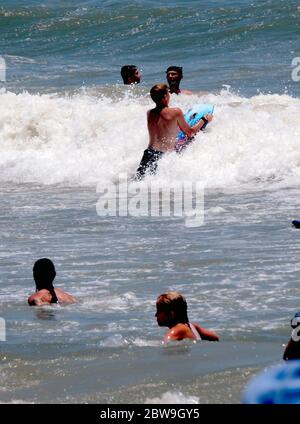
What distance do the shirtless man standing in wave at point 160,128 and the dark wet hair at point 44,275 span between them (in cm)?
470

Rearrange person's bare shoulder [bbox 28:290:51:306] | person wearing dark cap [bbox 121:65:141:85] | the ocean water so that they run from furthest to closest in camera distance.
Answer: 1. person wearing dark cap [bbox 121:65:141:85]
2. person's bare shoulder [bbox 28:290:51:306]
3. the ocean water

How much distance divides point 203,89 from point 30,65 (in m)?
5.87

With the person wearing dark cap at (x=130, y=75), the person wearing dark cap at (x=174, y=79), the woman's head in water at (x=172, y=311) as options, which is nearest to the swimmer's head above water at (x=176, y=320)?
the woman's head in water at (x=172, y=311)

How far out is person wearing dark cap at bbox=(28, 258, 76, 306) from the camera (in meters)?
7.86

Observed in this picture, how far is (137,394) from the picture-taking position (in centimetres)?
573

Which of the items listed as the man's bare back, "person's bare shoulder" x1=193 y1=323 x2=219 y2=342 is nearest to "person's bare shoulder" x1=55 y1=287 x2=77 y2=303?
"person's bare shoulder" x1=193 y1=323 x2=219 y2=342

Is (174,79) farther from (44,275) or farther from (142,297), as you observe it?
(142,297)

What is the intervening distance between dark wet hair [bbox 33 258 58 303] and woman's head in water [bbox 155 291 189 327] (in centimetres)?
133

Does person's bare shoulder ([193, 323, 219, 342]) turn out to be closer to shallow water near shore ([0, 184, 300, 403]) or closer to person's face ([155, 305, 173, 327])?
shallow water near shore ([0, 184, 300, 403])

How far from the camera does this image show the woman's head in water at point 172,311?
22.4ft

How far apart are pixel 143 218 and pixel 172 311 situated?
4286 mm

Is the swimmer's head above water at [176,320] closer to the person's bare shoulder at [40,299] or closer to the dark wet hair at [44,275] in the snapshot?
the person's bare shoulder at [40,299]

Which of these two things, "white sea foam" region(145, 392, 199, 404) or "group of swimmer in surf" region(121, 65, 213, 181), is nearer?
"white sea foam" region(145, 392, 199, 404)

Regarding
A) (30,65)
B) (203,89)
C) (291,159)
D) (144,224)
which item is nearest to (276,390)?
(144,224)
